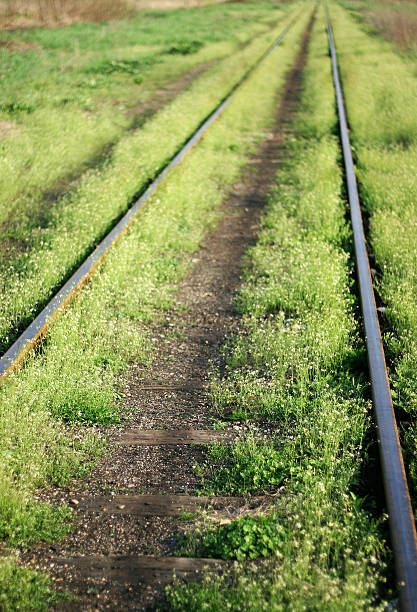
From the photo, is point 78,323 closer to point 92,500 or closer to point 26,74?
point 92,500

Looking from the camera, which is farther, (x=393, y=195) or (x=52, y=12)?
(x=52, y=12)

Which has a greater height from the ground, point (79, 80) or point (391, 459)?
point (79, 80)

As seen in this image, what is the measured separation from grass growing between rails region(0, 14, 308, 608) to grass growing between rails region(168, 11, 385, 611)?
86 centimetres

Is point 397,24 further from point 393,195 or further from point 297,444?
point 297,444

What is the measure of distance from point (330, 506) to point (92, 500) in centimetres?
143

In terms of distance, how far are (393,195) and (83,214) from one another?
14.0ft

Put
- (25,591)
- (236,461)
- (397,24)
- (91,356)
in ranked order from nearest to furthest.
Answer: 1. (25,591)
2. (236,461)
3. (91,356)
4. (397,24)

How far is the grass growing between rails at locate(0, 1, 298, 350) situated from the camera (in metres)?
5.67

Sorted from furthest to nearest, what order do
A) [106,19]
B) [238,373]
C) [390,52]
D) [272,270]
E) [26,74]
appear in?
[106,19]
[390,52]
[26,74]
[272,270]
[238,373]

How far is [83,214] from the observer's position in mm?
7609

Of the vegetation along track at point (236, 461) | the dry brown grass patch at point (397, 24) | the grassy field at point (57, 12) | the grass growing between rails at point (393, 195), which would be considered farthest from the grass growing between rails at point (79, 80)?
the dry brown grass patch at point (397, 24)

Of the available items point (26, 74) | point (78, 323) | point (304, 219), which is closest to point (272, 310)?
point (78, 323)

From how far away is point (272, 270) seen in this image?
634 cm

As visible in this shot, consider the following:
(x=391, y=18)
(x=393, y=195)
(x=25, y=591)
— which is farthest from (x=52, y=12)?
(x=25, y=591)
